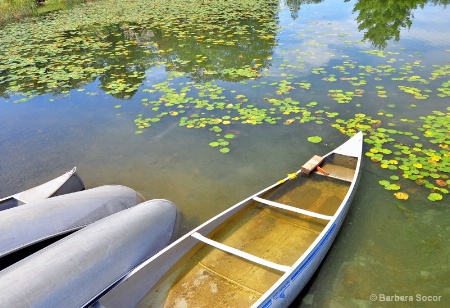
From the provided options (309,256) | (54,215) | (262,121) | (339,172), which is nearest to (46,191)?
(54,215)

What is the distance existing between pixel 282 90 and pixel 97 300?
5402 mm

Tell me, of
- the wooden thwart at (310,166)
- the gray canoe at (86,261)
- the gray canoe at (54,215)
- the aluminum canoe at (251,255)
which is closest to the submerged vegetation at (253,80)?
the wooden thwart at (310,166)

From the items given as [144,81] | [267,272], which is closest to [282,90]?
[144,81]

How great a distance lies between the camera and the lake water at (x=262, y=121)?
3498 mm

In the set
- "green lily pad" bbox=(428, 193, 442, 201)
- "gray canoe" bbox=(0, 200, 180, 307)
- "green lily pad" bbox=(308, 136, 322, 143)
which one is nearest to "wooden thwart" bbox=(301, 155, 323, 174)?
"green lily pad" bbox=(308, 136, 322, 143)

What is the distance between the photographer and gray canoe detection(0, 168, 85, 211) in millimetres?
3814

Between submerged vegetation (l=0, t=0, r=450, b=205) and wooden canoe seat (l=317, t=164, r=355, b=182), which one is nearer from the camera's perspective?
wooden canoe seat (l=317, t=164, r=355, b=182)

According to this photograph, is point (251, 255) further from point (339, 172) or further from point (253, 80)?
point (253, 80)

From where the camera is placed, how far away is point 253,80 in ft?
24.2

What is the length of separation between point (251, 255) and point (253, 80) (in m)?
5.15

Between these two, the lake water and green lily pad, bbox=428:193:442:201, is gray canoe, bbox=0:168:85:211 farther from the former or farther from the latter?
green lily pad, bbox=428:193:442:201

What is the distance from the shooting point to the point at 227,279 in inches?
117

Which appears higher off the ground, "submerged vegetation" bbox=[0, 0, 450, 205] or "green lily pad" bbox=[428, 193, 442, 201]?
"submerged vegetation" bbox=[0, 0, 450, 205]

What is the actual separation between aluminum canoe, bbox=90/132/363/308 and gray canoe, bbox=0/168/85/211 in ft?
6.10
